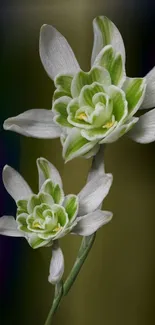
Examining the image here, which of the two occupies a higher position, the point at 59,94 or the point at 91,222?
the point at 59,94

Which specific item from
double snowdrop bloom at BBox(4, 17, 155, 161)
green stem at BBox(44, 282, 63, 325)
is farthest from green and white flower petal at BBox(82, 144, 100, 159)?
green stem at BBox(44, 282, 63, 325)

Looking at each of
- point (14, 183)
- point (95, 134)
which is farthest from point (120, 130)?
point (14, 183)

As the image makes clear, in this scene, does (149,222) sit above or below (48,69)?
below

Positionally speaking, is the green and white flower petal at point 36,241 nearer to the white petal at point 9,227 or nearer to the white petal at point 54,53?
the white petal at point 9,227

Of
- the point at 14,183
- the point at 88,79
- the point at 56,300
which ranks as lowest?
the point at 56,300

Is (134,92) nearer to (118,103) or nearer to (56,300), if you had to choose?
(118,103)

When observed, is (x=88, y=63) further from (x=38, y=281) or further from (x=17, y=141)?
(x=38, y=281)

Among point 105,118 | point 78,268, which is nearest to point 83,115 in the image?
point 105,118
